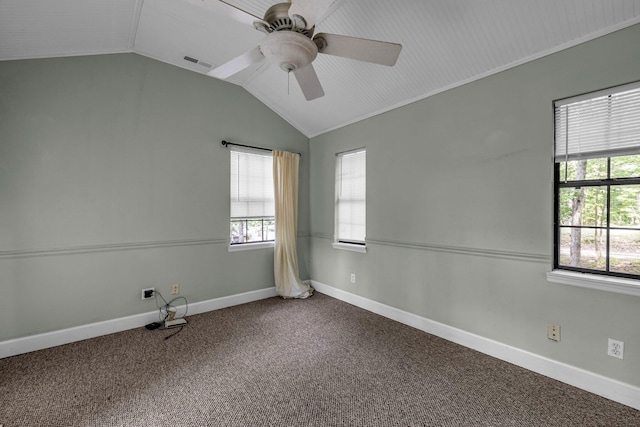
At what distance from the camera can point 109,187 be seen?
9.35ft

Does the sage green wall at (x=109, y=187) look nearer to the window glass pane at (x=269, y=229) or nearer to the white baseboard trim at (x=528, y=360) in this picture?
the window glass pane at (x=269, y=229)

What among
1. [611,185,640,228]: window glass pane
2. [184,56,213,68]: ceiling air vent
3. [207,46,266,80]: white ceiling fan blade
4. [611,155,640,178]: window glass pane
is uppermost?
[184,56,213,68]: ceiling air vent

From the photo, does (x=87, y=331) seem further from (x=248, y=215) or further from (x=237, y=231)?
(x=248, y=215)

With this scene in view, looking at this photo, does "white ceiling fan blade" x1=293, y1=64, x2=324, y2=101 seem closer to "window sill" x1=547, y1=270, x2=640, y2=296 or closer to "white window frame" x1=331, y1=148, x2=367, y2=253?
"white window frame" x1=331, y1=148, x2=367, y2=253

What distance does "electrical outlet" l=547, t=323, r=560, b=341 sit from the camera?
210cm

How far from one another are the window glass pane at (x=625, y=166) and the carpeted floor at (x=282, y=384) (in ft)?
5.05

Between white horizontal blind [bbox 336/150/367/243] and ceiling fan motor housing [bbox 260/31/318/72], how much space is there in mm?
2152

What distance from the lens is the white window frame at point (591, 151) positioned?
184 cm

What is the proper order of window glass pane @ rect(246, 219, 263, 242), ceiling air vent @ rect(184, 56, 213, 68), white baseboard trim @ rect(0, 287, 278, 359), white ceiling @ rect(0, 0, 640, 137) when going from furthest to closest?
1. window glass pane @ rect(246, 219, 263, 242)
2. ceiling air vent @ rect(184, 56, 213, 68)
3. white baseboard trim @ rect(0, 287, 278, 359)
4. white ceiling @ rect(0, 0, 640, 137)

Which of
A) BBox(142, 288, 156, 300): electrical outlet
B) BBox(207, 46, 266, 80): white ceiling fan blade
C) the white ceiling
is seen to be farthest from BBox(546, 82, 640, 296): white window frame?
BBox(142, 288, 156, 300): electrical outlet

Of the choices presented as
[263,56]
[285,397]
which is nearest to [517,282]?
[285,397]

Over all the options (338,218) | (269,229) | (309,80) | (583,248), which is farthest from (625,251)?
(269,229)

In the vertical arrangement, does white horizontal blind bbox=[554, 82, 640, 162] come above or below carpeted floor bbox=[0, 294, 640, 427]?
above

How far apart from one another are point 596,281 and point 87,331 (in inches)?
172
